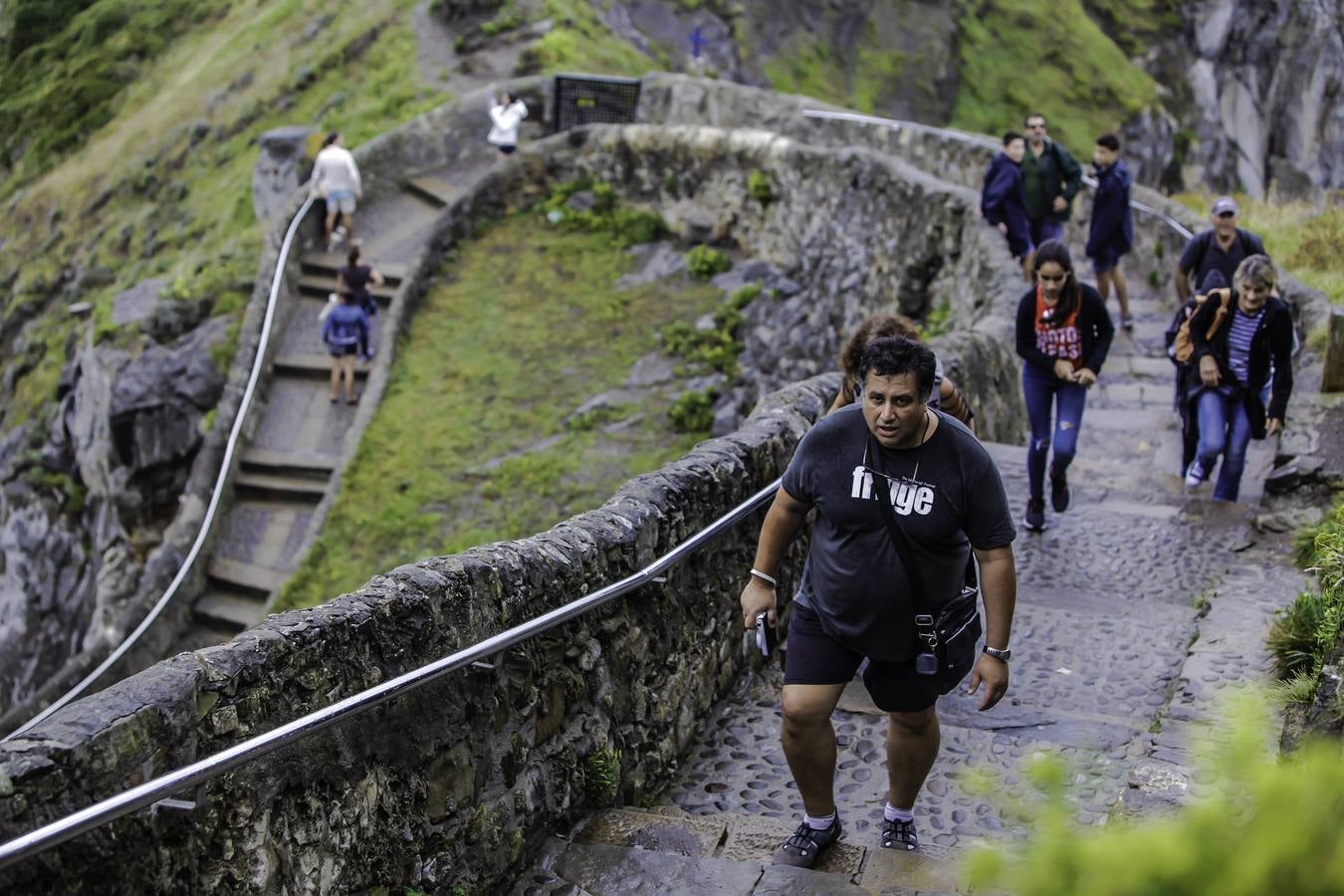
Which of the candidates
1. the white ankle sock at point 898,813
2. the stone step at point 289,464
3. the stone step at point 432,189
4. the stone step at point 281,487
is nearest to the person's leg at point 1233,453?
the white ankle sock at point 898,813

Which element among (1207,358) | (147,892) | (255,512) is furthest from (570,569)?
(255,512)

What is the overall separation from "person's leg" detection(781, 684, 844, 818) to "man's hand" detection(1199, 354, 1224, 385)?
15.9ft

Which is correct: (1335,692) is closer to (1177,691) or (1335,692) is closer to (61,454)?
(1177,691)

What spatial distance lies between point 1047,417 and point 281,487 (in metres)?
11.1

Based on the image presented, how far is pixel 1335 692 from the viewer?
3215 mm

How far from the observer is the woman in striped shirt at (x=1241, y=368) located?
830 centimetres

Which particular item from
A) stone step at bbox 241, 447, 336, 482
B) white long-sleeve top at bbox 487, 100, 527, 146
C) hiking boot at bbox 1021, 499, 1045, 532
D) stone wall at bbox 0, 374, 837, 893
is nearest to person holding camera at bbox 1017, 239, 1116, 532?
hiking boot at bbox 1021, 499, 1045, 532

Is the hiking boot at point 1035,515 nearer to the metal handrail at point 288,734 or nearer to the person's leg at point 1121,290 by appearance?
the metal handrail at point 288,734

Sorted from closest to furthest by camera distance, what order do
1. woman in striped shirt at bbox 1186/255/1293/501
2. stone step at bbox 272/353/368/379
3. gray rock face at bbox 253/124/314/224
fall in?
woman in striped shirt at bbox 1186/255/1293/501
stone step at bbox 272/353/368/379
gray rock face at bbox 253/124/314/224

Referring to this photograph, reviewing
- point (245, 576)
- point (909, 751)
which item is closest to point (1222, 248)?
point (909, 751)

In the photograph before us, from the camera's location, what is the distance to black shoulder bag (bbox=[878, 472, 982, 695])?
14.6 ft

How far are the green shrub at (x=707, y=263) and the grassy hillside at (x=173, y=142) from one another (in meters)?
6.37

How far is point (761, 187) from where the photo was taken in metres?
19.4

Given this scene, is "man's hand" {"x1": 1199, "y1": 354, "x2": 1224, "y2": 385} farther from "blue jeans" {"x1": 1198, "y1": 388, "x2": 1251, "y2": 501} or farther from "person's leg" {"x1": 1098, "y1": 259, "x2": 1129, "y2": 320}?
"person's leg" {"x1": 1098, "y1": 259, "x2": 1129, "y2": 320}
